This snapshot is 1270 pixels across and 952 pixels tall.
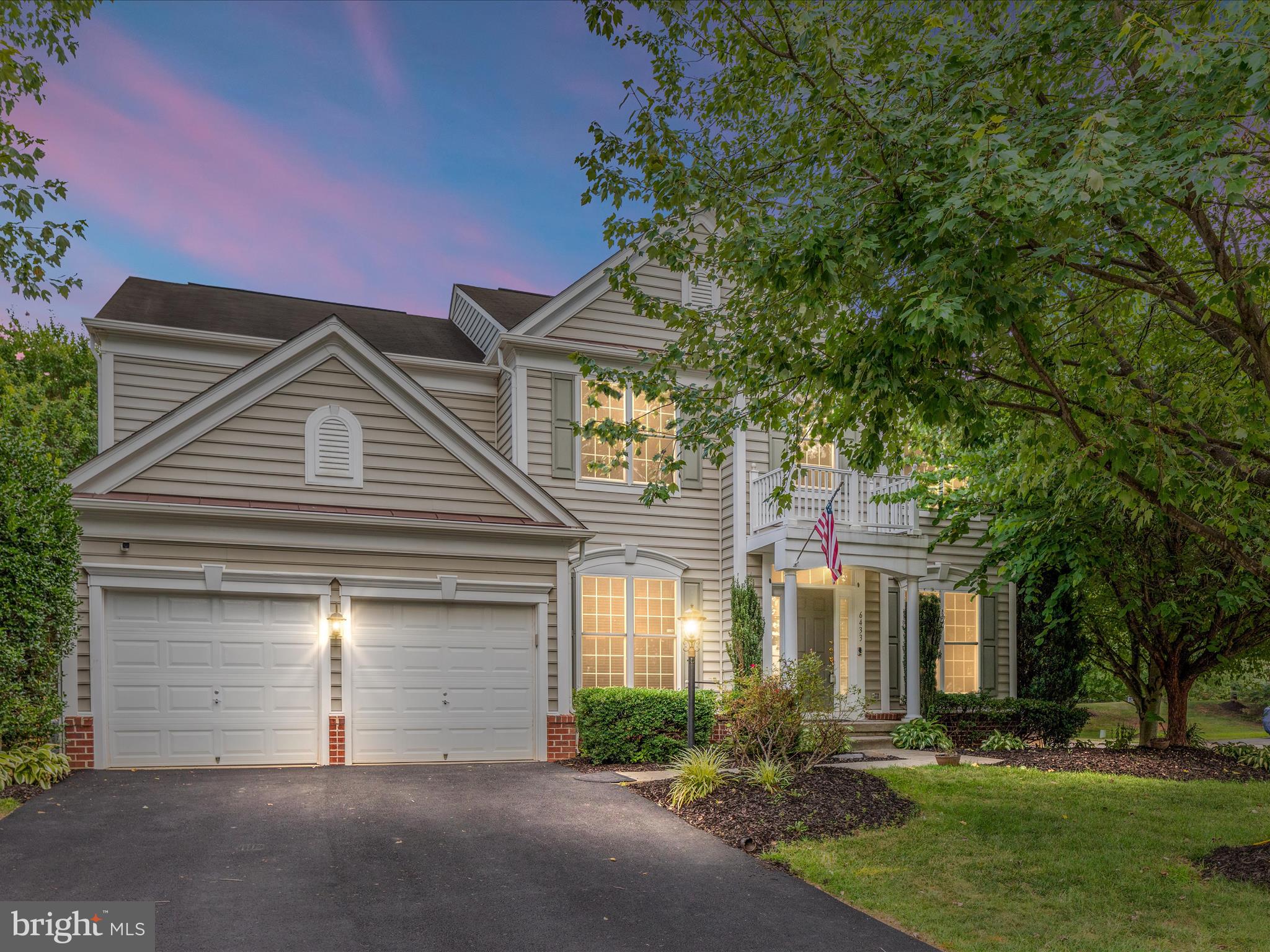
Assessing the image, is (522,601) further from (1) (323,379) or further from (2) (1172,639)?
(2) (1172,639)

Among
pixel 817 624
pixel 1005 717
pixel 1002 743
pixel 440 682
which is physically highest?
pixel 817 624

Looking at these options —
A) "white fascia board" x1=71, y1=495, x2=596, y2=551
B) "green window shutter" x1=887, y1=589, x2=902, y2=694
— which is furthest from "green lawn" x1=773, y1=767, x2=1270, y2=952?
"white fascia board" x1=71, y1=495, x2=596, y2=551

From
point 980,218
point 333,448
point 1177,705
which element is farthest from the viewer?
point 1177,705

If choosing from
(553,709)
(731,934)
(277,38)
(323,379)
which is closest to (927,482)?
(553,709)

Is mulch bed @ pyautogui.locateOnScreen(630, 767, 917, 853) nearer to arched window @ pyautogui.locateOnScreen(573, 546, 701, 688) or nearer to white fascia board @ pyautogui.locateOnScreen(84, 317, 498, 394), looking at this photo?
arched window @ pyautogui.locateOnScreen(573, 546, 701, 688)

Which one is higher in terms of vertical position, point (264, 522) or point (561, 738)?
point (264, 522)

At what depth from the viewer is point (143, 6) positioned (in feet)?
37.4

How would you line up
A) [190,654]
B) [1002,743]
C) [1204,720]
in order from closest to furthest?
[190,654]
[1002,743]
[1204,720]

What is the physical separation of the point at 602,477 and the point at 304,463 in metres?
5.00

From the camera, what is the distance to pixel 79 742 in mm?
11000

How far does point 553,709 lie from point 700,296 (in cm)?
806

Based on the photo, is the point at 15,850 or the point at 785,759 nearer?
the point at 15,850

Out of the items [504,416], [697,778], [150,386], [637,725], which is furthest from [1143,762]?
[150,386]

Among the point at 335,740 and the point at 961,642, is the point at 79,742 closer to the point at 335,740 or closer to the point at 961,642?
the point at 335,740
